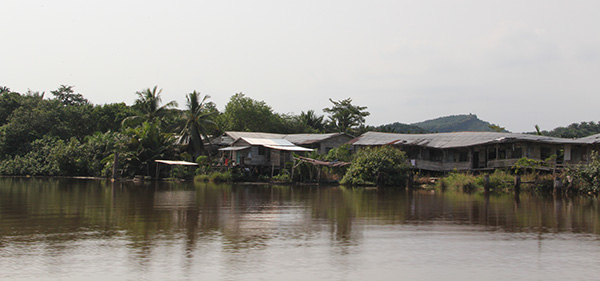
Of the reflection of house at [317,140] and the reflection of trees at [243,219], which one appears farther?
the reflection of house at [317,140]

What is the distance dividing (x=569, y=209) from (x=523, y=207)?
1596mm

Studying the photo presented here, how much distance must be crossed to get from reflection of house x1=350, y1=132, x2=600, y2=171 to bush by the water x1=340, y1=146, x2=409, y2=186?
2970 mm

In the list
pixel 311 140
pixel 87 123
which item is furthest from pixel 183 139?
pixel 87 123

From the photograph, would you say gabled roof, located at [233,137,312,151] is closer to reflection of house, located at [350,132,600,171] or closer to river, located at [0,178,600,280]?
reflection of house, located at [350,132,600,171]

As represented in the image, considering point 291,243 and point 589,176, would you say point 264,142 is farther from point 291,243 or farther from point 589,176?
point 291,243

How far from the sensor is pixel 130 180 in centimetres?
4381

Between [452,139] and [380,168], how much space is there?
22.8 ft

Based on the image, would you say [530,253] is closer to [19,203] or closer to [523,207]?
[523,207]

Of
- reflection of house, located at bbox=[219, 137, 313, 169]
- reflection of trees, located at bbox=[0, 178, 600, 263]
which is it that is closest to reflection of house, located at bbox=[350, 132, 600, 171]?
reflection of house, located at bbox=[219, 137, 313, 169]

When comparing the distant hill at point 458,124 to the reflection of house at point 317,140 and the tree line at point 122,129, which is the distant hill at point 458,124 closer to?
the tree line at point 122,129

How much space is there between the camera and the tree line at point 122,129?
46.6 meters

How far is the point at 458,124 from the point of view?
144 metres

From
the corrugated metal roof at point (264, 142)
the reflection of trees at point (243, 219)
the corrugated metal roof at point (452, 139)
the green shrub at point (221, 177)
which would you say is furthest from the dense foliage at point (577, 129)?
the reflection of trees at point (243, 219)

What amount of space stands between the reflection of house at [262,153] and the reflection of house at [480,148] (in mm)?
5429
